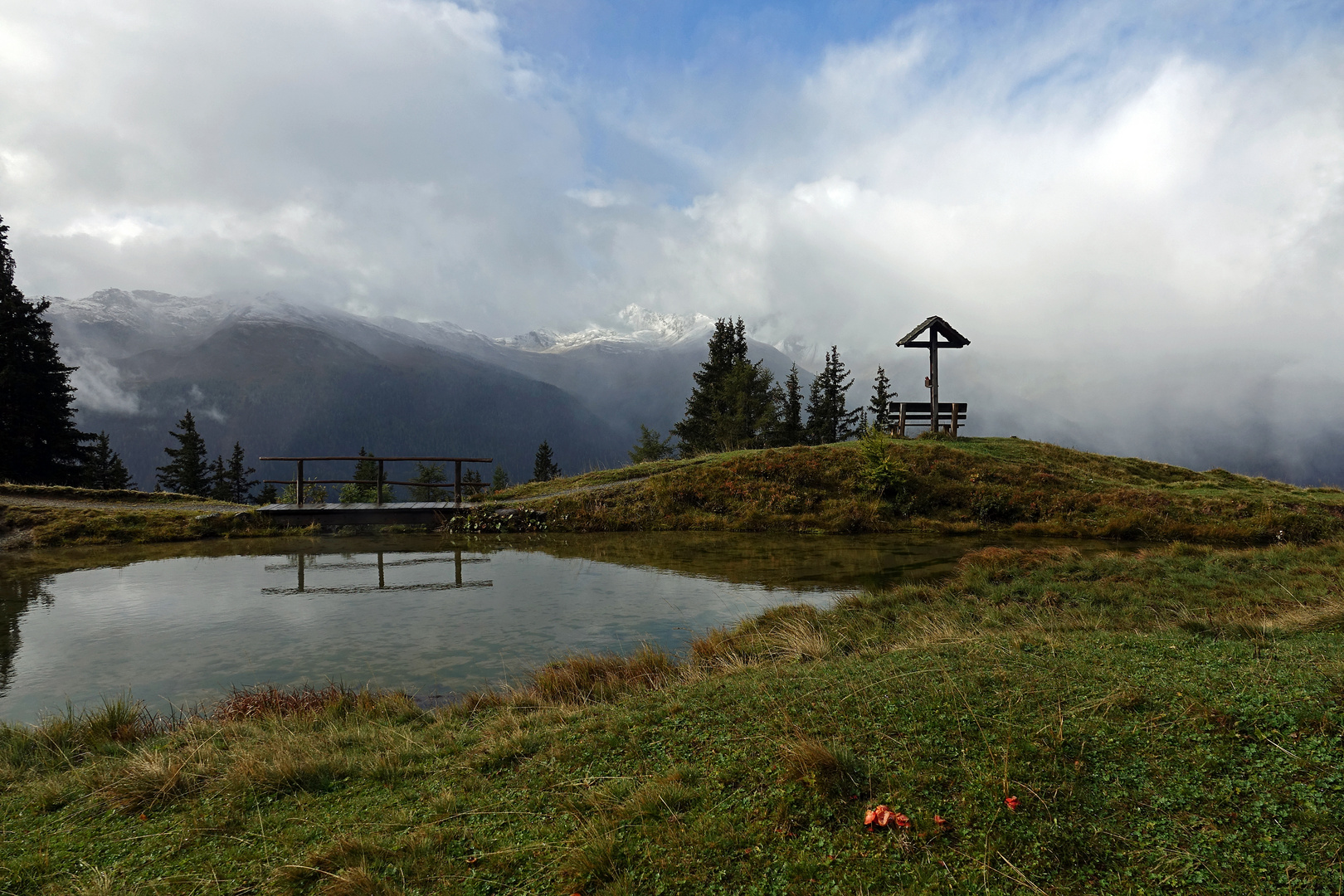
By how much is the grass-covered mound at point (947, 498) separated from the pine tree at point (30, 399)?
1403 inches

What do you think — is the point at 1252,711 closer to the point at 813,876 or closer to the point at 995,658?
the point at 995,658

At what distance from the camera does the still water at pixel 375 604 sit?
9211 millimetres

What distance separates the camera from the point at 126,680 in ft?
29.5

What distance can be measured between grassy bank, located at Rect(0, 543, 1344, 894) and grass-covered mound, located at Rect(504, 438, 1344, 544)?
16962mm

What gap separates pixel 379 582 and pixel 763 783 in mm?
14095

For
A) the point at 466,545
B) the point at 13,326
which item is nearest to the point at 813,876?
the point at 466,545

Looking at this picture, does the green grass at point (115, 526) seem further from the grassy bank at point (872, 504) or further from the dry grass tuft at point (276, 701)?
the dry grass tuft at point (276, 701)

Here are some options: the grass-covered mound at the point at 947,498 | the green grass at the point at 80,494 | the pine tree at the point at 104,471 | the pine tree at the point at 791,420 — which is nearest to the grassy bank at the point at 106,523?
the green grass at the point at 80,494

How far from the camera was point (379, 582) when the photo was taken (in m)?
15.8

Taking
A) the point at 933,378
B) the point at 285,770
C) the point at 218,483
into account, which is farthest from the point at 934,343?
the point at 218,483

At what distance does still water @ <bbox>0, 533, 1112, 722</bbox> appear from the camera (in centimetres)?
921

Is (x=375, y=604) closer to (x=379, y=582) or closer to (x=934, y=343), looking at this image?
(x=379, y=582)

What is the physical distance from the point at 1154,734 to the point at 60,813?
809cm

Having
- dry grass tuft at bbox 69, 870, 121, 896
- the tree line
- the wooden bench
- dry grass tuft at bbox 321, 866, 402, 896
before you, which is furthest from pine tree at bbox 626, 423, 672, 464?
dry grass tuft at bbox 321, 866, 402, 896
